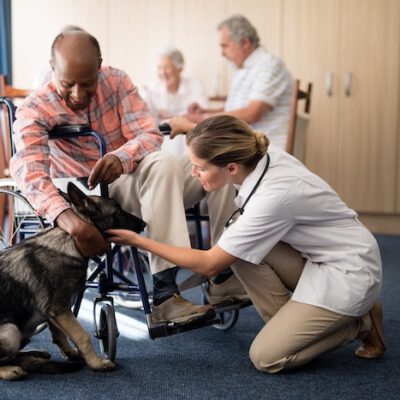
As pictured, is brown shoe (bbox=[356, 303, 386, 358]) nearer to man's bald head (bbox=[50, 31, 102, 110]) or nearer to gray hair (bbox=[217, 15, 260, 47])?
man's bald head (bbox=[50, 31, 102, 110])

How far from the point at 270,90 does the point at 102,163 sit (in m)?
2.05

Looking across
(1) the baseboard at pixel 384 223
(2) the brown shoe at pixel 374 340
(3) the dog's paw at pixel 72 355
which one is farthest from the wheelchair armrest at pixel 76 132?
(1) the baseboard at pixel 384 223

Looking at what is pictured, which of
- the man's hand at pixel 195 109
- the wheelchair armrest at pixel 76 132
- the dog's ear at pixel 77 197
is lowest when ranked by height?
the dog's ear at pixel 77 197

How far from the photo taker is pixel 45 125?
81.1 inches

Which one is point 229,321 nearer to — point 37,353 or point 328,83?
point 37,353

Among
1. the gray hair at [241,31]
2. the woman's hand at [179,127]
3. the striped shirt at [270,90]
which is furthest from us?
the gray hair at [241,31]

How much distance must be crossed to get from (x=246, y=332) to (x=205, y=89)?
329 centimetres

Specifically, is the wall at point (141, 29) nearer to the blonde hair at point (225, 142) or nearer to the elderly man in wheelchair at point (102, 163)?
the elderly man in wheelchair at point (102, 163)

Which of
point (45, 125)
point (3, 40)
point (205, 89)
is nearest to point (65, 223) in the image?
point (45, 125)

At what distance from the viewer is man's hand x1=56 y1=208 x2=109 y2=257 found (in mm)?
1790

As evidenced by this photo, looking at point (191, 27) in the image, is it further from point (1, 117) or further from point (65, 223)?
point (65, 223)

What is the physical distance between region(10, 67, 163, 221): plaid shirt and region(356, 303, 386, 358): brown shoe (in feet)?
3.20

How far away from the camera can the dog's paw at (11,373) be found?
5.84 feet

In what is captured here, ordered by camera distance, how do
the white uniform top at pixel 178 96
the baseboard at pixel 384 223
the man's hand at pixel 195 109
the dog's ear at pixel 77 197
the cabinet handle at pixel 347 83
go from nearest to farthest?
the dog's ear at pixel 77 197, the man's hand at pixel 195 109, the white uniform top at pixel 178 96, the cabinet handle at pixel 347 83, the baseboard at pixel 384 223
